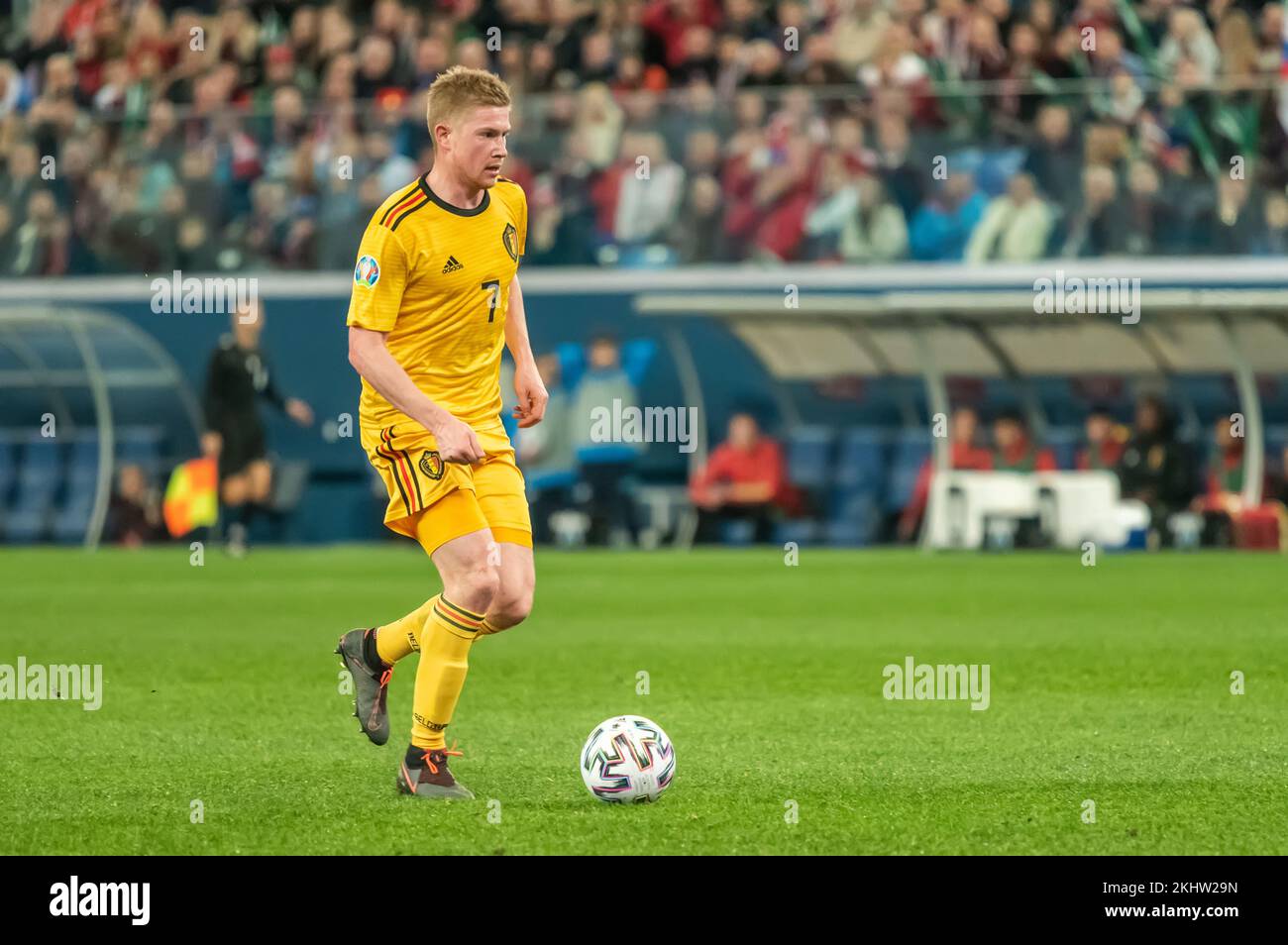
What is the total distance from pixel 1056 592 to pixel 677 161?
7.51 metres

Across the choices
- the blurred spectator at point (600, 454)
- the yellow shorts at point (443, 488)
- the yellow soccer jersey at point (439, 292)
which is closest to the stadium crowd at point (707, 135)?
the blurred spectator at point (600, 454)

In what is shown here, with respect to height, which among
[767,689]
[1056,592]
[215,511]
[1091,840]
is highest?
[215,511]

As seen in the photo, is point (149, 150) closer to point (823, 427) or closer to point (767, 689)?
point (823, 427)

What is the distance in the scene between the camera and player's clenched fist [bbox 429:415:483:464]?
265 inches

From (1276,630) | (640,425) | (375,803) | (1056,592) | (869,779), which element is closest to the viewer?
(375,803)

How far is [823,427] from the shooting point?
75.7 feet

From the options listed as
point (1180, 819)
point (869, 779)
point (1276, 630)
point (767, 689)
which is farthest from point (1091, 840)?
point (1276, 630)

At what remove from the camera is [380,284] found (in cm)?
693

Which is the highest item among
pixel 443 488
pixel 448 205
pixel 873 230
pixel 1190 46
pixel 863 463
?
pixel 1190 46

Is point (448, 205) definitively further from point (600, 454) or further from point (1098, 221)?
point (600, 454)

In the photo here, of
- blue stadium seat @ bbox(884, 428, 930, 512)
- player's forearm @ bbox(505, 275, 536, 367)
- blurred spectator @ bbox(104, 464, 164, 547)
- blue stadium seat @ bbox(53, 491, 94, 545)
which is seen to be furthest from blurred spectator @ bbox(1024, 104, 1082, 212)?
player's forearm @ bbox(505, 275, 536, 367)

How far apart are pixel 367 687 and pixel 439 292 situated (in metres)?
1.40

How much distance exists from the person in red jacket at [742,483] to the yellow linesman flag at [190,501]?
17.1ft

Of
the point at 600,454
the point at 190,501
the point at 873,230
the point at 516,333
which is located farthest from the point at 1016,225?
the point at 516,333
